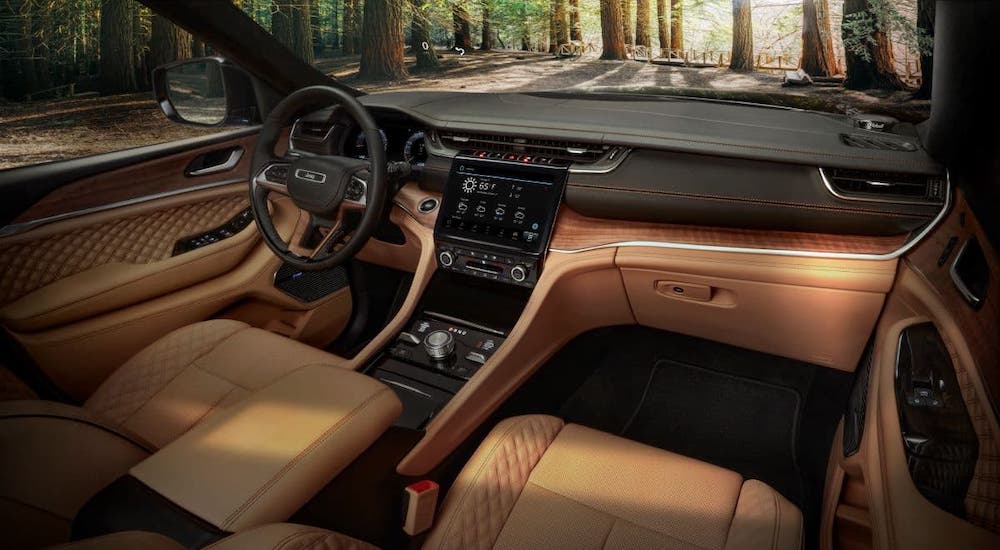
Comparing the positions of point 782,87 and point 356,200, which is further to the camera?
point 782,87

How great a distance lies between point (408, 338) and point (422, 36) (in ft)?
5.57

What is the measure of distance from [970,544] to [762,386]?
45.9 inches

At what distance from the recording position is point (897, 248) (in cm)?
145

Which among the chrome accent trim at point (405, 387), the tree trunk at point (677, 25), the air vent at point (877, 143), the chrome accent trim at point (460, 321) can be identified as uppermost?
the tree trunk at point (677, 25)

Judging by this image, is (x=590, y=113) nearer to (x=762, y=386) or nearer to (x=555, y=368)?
(x=555, y=368)

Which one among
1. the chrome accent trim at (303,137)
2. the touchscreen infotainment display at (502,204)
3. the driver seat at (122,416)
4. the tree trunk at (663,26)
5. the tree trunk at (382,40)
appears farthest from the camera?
the tree trunk at (382,40)

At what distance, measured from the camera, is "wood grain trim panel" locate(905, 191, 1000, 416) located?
920 mm

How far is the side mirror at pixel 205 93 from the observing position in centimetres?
229

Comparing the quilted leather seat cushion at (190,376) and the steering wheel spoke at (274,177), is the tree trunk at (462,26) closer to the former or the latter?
the steering wheel spoke at (274,177)

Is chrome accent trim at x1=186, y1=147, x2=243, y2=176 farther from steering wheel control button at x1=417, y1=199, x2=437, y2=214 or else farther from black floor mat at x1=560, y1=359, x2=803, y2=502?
black floor mat at x1=560, y1=359, x2=803, y2=502

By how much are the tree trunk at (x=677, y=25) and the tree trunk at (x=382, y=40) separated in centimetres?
132

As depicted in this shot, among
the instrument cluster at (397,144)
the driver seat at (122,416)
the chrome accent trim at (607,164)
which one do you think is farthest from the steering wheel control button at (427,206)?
the driver seat at (122,416)

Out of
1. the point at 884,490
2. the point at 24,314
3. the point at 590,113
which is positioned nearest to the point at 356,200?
the point at 590,113

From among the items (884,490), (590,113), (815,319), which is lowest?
(884,490)
